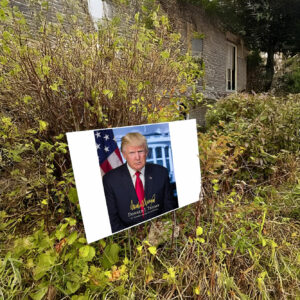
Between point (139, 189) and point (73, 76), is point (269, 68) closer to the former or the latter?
point (73, 76)

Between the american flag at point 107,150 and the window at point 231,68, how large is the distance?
10204 mm

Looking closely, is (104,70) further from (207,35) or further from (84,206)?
(207,35)

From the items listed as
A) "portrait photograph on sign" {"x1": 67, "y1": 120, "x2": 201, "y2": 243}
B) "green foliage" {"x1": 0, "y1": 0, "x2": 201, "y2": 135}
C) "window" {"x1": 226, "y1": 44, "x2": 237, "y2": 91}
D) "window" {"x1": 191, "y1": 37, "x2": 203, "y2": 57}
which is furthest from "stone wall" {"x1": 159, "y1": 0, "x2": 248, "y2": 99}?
"portrait photograph on sign" {"x1": 67, "y1": 120, "x2": 201, "y2": 243}

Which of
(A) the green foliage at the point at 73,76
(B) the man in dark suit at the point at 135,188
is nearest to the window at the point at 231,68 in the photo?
(A) the green foliage at the point at 73,76

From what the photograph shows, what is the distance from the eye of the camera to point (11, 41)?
175cm

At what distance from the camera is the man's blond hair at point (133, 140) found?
1431 mm

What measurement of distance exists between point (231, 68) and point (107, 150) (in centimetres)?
1089

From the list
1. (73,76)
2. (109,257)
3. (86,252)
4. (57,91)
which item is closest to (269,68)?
(73,76)

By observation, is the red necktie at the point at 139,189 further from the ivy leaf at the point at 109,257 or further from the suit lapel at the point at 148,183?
the ivy leaf at the point at 109,257

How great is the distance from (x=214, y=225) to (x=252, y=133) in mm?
1478

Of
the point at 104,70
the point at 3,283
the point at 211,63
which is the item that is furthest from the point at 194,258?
the point at 211,63

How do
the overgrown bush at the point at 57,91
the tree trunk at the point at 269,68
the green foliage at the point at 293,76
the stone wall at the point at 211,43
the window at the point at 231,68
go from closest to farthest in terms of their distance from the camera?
the overgrown bush at the point at 57,91 → the stone wall at the point at 211,43 → the green foliage at the point at 293,76 → the tree trunk at the point at 269,68 → the window at the point at 231,68

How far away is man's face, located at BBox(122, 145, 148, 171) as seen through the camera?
1453 millimetres

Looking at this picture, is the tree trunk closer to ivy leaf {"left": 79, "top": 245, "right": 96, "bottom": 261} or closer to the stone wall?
the stone wall
